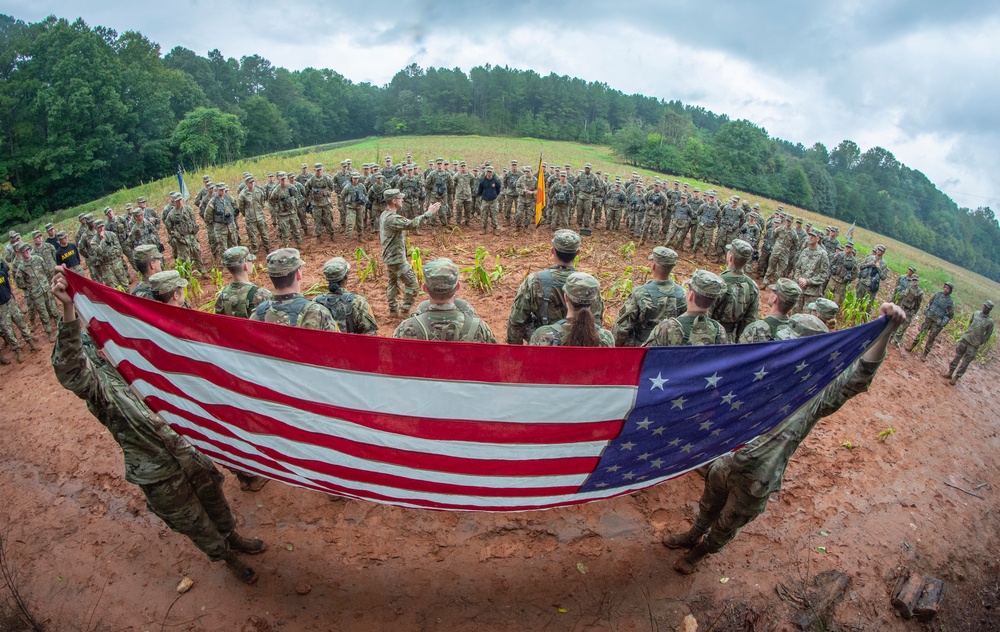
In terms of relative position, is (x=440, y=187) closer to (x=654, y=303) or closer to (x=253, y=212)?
(x=253, y=212)

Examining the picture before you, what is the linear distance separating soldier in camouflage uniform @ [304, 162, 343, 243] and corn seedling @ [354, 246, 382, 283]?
108 inches

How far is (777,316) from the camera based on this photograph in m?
4.99

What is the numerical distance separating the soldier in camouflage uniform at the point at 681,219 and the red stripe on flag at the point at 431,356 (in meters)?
12.3

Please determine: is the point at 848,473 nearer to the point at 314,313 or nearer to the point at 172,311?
the point at 314,313

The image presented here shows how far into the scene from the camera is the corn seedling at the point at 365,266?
1015 cm

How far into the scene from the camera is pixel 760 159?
134 ft

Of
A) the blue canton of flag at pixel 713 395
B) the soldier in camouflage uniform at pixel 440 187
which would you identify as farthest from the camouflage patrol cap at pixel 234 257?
the soldier in camouflage uniform at pixel 440 187

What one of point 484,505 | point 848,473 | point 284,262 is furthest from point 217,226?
point 848,473

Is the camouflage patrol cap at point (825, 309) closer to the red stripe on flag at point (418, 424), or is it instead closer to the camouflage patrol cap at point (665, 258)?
the camouflage patrol cap at point (665, 258)

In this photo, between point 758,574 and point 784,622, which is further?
point 758,574

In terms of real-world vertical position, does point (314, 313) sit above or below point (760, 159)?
below

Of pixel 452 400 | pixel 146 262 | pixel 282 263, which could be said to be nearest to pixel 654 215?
pixel 282 263

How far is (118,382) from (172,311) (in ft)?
3.00

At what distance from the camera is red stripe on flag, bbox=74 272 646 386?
284 centimetres
